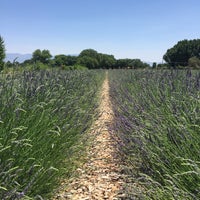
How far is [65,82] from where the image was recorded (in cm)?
563

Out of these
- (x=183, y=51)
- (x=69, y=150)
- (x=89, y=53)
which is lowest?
(x=69, y=150)

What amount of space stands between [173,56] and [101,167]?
56.3 m

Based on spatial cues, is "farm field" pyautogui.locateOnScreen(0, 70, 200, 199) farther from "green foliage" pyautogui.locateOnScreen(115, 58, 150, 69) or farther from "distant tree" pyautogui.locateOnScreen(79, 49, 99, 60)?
"distant tree" pyautogui.locateOnScreen(79, 49, 99, 60)

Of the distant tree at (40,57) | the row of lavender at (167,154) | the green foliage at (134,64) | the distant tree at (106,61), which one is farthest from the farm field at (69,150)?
the distant tree at (106,61)

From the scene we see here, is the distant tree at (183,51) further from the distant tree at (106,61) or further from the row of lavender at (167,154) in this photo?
the row of lavender at (167,154)

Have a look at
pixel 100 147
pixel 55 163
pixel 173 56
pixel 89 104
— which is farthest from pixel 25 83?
pixel 173 56

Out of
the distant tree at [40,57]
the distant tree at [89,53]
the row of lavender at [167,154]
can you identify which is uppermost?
the distant tree at [89,53]

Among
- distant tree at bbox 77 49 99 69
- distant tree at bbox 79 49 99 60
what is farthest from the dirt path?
distant tree at bbox 79 49 99 60

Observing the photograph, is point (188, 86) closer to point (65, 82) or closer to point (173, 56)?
point (65, 82)

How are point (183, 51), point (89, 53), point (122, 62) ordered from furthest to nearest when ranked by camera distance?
point (89, 53)
point (122, 62)
point (183, 51)

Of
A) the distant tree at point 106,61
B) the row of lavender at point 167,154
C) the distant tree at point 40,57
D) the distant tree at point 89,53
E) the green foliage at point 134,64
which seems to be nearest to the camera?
the row of lavender at point 167,154

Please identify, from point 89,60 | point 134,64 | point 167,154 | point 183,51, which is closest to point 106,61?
point 89,60

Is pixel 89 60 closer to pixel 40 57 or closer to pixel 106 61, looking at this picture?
pixel 106 61

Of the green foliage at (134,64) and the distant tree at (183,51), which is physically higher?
the distant tree at (183,51)
